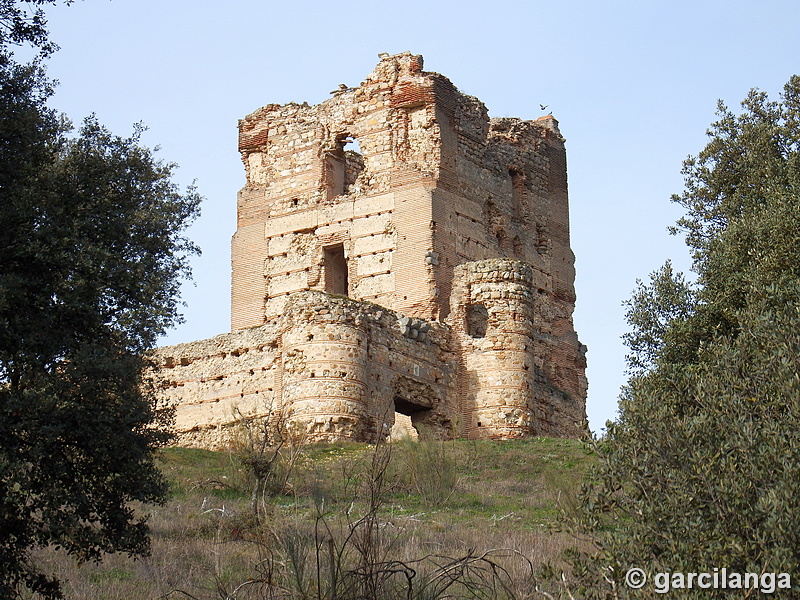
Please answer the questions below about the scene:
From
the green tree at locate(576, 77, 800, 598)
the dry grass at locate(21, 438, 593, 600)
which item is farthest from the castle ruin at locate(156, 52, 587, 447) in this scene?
the green tree at locate(576, 77, 800, 598)

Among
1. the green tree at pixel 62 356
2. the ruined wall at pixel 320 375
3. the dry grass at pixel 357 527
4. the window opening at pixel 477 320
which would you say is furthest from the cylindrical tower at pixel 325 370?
the green tree at pixel 62 356

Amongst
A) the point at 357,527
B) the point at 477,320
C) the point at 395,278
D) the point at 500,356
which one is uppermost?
the point at 395,278

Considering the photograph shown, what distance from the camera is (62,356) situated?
12445 millimetres

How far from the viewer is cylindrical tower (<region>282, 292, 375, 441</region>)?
84.1 ft

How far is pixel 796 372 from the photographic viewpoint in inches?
482

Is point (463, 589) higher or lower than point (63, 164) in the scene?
lower

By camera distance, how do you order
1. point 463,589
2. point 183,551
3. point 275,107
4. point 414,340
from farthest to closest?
1. point 275,107
2. point 414,340
3. point 183,551
4. point 463,589

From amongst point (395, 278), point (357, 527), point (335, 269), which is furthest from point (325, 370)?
point (357, 527)

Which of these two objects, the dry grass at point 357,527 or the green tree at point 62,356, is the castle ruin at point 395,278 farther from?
the green tree at point 62,356

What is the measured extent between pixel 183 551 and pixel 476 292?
1451cm

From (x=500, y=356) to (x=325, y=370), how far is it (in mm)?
4402

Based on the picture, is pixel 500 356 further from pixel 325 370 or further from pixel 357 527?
pixel 357 527

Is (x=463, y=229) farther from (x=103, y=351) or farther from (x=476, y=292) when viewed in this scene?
(x=103, y=351)

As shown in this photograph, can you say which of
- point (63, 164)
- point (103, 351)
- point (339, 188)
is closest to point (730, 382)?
point (103, 351)
